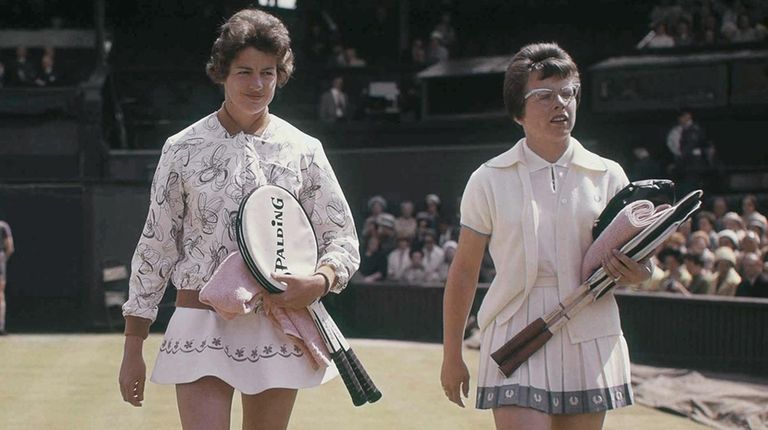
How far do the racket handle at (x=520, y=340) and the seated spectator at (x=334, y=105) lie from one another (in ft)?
62.5

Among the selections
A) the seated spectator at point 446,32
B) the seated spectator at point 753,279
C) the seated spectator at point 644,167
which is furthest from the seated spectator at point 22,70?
the seated spectator at point 753,279

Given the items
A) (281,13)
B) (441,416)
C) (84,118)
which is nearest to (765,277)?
(441,416)

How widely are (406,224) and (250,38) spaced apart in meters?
15.1

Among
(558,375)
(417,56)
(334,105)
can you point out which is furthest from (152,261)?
(417,56)

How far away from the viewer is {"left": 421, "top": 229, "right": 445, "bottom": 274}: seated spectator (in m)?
18.3

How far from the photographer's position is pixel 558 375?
4.70 metres

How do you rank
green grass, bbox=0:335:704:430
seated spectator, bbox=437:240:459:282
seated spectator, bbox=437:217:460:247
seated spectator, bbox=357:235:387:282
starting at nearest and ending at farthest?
green grass, bbox=0:335:704:430 → seated spectator, bbox=437:240:459:282 → seated spectator, bbox=357:235:387:282 → seated spectator, bbox=437:217:460:247

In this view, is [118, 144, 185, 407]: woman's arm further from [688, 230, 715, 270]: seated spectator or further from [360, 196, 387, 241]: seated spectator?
[360, 196, 387, 241]: seated spectator

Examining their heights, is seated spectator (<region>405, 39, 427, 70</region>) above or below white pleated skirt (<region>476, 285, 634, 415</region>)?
above

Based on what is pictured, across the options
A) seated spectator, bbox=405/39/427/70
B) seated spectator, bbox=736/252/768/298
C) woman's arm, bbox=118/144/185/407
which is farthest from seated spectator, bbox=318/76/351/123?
woman's arm, bbox=118/144/185/407

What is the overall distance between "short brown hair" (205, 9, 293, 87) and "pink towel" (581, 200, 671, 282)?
44.7 inches

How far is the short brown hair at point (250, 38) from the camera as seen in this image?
14.9ft

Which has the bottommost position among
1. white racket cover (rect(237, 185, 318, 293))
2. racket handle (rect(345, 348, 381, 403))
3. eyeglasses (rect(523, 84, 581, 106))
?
racket handle (rect(345, 348, 381, 403))

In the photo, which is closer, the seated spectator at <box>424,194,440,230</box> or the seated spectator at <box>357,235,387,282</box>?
the seated spectator at <box>357,235,387,282</box>
